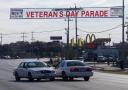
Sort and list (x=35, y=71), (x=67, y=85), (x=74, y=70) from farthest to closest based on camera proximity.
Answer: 1. (x=74, y=70)
2. (x=35, y=71)
3. (x=67, y=85)

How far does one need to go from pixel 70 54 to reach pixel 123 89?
7676 cm

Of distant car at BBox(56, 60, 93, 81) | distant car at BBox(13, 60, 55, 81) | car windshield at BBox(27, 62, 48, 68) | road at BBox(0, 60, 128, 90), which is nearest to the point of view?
road at BBox(0, 60, 128, 90)

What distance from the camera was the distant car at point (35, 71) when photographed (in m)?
36.7

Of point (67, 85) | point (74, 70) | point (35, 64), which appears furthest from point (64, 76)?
point (67, 85)

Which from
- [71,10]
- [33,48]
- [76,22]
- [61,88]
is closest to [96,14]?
[71,10]

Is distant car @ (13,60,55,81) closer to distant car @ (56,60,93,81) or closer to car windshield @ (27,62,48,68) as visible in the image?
car windshield @ (27,62,48,68)

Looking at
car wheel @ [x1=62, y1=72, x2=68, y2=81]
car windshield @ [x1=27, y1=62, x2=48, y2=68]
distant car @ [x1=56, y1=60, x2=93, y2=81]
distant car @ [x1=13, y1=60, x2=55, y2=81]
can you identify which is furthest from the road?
car windshield @ [x1=27, y1=62, x2=48, y2=68]

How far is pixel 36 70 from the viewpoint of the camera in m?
36.8

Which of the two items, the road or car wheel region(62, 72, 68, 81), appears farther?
car wheel region(62, 72, 68, 81)

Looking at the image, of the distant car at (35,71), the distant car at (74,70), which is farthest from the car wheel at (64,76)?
the distant car at (35,71)

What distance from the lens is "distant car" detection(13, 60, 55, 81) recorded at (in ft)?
120

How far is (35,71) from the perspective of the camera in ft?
120

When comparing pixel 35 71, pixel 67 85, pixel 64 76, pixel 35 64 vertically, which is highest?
pixel 35 64

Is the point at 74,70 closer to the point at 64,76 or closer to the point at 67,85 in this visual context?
the point at 64,76
